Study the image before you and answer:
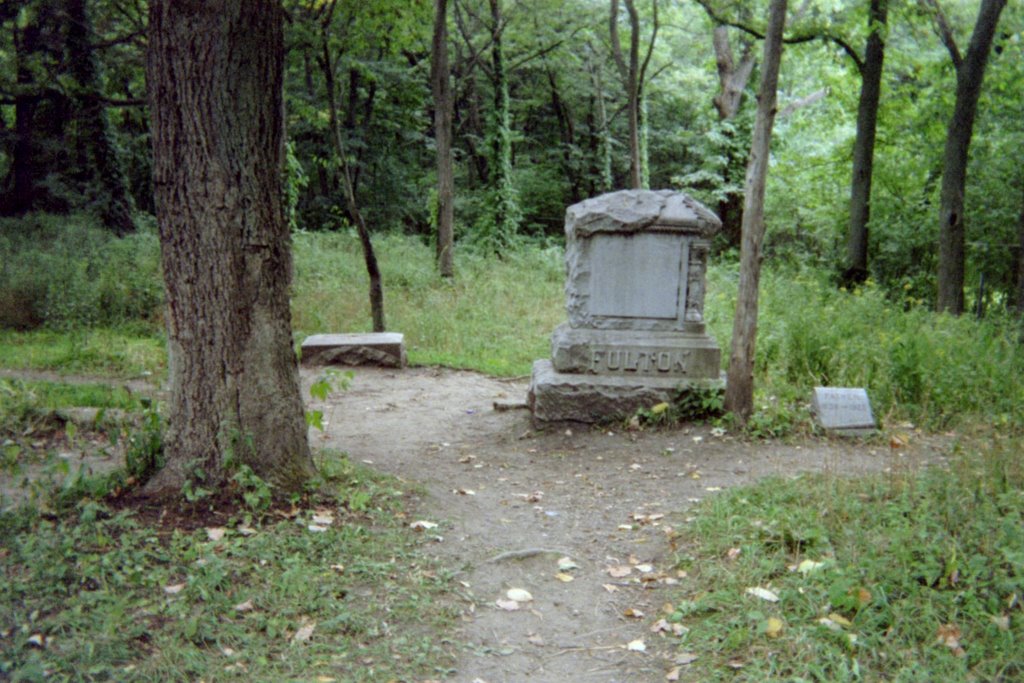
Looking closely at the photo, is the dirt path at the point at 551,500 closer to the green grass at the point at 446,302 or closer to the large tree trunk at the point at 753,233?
the large tree trunk at the point at 753,233

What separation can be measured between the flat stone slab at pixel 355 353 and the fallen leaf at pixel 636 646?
7563mm

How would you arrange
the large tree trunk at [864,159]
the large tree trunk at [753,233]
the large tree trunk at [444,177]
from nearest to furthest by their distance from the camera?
the large tree trunk at [753,233]
the large tree trunk at [864,159]
the large tree trunk at [444,177]

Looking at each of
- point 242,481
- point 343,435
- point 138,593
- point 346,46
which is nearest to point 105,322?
point 346,46

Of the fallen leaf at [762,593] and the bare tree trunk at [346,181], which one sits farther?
the bare tree trunk at [346,181]

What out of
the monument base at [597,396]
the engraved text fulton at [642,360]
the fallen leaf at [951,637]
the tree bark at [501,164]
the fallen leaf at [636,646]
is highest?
the tree bark at [501,164]

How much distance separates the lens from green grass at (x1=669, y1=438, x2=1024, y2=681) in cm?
354

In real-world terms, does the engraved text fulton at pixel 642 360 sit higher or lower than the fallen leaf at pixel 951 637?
higher

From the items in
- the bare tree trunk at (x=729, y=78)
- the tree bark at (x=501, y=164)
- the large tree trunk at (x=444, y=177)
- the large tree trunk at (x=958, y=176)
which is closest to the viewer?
the large tree trunk at (x=958, y=176)

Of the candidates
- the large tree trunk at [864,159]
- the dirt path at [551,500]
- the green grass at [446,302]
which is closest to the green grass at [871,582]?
the dirt path at [551,500]

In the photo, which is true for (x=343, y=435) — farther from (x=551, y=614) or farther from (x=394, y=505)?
(x=551, y=614)

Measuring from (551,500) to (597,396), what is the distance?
6.50ft

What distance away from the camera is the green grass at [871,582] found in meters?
3.54

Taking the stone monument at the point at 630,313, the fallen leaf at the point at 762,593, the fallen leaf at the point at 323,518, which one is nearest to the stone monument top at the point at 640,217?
the stone monument at the point at 630,313

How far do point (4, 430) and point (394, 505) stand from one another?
4.08m
